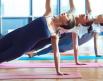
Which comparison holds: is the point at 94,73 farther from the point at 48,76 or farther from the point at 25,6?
the point at 25,6

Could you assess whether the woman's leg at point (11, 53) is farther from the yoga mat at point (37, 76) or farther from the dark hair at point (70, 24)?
the dark hair at point (70, 24)

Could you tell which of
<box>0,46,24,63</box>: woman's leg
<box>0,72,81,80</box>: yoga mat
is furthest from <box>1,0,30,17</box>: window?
<box>0,72,81,80</box>: yoga mat

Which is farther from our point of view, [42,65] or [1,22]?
[1,22]

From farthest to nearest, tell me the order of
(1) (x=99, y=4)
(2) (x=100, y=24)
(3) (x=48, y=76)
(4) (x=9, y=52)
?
(1) (x=99, y=4) → (2) (x=100, y=24) → (4) (x=9, y=52) → (3) (x=48, y=76)

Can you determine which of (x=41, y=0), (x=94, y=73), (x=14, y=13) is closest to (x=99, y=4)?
(x=41, y=0)

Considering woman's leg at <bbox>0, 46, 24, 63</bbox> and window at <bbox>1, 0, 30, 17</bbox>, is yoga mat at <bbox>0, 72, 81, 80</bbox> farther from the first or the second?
window at <bbox>1, 0, 30, 17</bbox>

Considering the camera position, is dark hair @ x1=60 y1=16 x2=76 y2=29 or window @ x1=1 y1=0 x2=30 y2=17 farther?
window @ x1=1 y1=0 x2=30 y2=17

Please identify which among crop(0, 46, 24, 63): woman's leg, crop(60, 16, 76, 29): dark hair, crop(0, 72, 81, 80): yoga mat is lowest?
crop(0, 72, 81, 80): yoga mat

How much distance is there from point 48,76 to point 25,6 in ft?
17.3

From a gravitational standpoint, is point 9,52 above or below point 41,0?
below

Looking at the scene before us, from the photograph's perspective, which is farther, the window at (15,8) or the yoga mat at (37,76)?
the window at (15,8)

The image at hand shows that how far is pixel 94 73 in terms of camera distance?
371 cm

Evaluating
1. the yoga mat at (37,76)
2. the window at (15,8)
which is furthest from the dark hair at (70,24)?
the window at (15,8)

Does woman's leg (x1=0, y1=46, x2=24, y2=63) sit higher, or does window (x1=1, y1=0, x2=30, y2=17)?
window (x1=1, y1=0, x2=30, y2=17)
